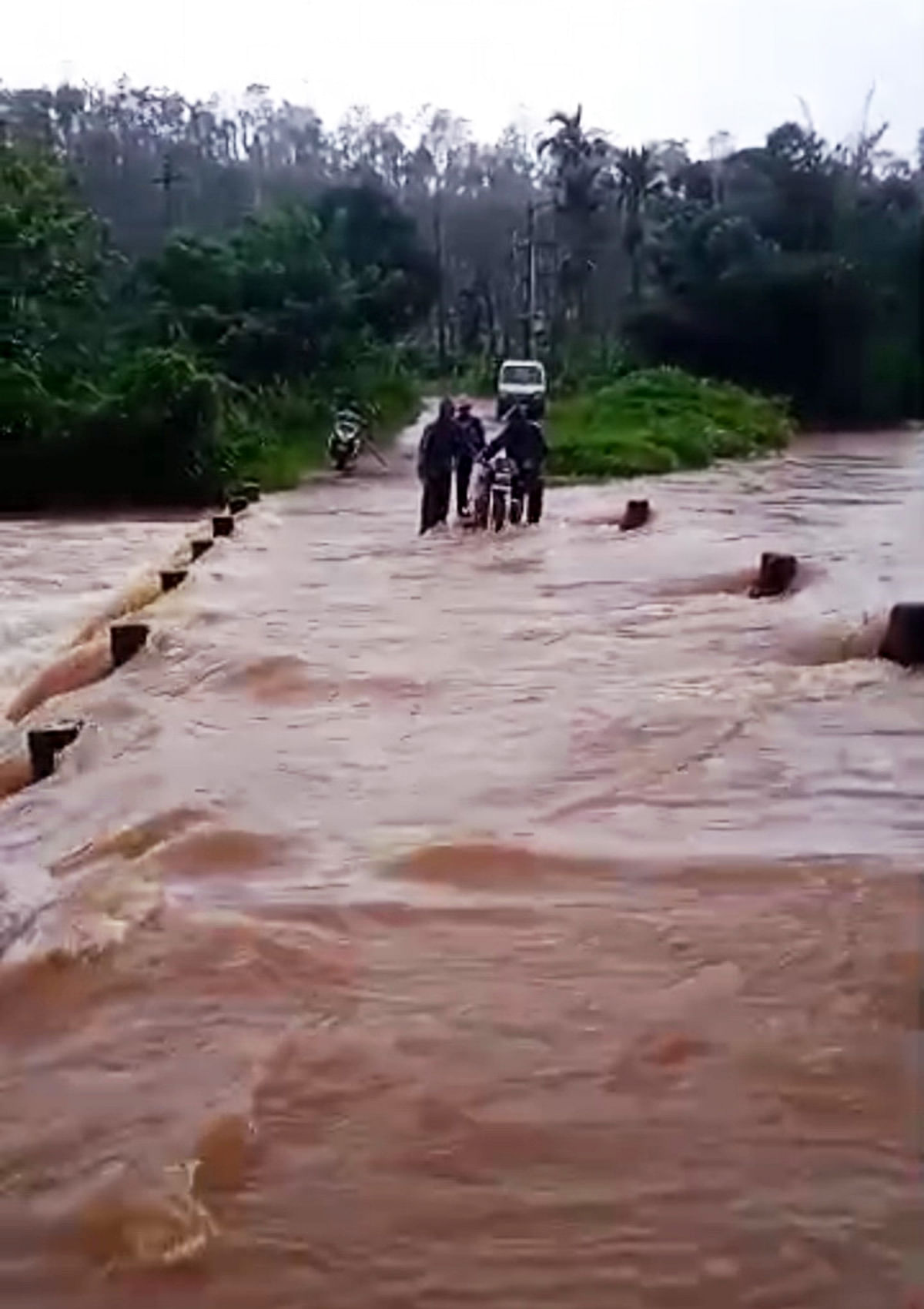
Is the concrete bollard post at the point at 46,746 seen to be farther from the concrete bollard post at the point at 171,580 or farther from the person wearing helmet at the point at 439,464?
the person wearing helmet at the point at 439,464

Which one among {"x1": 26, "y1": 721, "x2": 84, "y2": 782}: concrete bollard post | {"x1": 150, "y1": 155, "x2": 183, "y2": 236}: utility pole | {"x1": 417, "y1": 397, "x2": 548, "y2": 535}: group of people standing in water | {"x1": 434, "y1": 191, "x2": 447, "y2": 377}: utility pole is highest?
{"x1": 150, "y1": 155, "x2": 183, "y2": 236}: utility pole

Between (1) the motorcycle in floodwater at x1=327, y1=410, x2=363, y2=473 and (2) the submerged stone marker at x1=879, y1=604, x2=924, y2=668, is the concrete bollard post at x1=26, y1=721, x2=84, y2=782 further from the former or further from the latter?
(1) the motorcycle in floodwater at x1=327, y1=410, x2=363, y2=473

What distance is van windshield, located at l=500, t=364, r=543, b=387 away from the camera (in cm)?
2680

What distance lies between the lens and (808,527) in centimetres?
1608

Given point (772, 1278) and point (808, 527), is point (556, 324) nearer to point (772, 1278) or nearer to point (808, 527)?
point (808, 527)

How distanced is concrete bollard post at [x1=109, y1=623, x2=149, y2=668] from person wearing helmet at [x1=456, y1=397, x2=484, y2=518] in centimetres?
659

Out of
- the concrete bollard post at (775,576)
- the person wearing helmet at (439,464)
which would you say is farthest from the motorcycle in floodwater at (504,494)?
the concrete bollard post at (775,576)

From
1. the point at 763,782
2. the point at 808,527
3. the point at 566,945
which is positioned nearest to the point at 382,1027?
the point at 566,945

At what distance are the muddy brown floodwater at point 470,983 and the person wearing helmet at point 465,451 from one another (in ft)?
20.5

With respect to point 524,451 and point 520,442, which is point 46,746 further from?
point 524,451

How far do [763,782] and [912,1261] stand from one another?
10.5 ft

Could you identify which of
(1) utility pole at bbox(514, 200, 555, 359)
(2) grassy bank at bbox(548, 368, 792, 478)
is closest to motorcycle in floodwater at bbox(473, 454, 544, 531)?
(2) grassy bank at bbox(548, 368, 792, 478)

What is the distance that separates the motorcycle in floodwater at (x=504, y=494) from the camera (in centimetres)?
1520

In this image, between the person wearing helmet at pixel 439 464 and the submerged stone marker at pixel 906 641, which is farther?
the person wearing helmet at pixel 439 464
